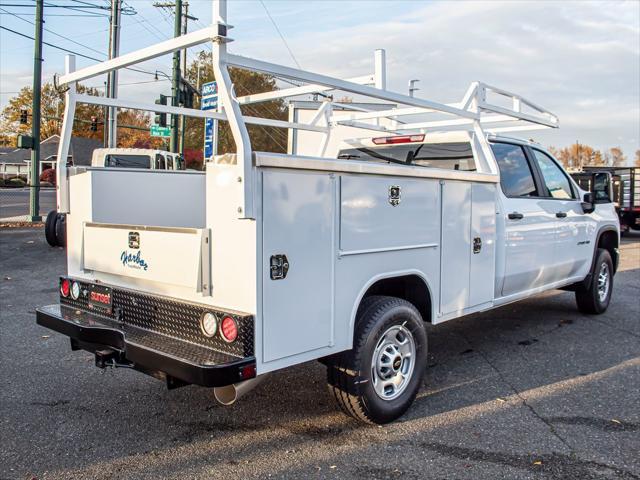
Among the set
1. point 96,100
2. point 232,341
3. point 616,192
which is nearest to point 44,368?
point 96,100

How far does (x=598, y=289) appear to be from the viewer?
7492mm

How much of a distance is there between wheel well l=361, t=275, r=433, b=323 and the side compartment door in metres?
0.86

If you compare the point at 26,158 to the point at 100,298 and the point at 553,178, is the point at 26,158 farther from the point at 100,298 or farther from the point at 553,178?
the point at 100,298

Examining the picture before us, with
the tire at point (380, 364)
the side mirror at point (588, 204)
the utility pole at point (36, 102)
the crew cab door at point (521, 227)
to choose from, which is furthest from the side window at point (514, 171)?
the utility pole at point (36, 102)

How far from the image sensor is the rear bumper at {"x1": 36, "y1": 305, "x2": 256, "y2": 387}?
314 centimetres

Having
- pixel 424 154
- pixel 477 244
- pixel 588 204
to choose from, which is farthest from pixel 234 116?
pixel 588 204

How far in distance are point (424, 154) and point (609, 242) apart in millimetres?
3383

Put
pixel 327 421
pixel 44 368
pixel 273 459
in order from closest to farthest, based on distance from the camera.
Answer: pixel 273 459
pixel 327 421
pixel 44 368

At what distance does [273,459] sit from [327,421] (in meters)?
0.66

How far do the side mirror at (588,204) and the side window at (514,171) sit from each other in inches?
44.3

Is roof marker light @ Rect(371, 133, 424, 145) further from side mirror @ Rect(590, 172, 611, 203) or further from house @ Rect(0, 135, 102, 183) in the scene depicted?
house @ Rect(0, 135, 102, 183)

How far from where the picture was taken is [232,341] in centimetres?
327

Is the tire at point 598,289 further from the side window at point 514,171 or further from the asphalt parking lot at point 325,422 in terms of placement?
the side window at point 514,171

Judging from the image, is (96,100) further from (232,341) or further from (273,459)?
(273,459)
